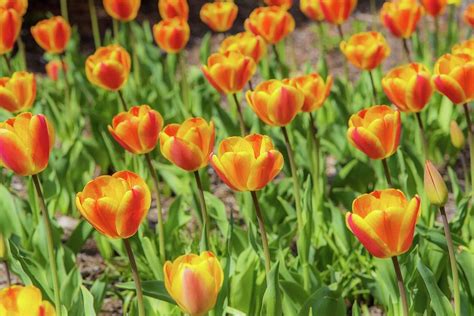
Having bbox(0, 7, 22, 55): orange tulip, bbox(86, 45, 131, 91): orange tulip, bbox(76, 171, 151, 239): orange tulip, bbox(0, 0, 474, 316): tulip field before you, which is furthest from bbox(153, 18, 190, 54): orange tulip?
bbox(76, 171, 151, 239): orange tulip

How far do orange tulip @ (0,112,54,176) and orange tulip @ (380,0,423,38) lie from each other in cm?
179

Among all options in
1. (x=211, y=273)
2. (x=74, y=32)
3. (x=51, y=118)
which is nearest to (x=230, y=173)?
(x=211, y=273)

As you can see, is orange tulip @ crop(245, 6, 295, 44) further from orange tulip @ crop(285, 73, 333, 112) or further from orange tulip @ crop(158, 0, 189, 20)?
orange tulip @ crop(285, 73, 333, 112)

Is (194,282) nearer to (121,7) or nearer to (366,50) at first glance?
(366,50)

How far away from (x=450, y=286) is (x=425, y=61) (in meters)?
1.99

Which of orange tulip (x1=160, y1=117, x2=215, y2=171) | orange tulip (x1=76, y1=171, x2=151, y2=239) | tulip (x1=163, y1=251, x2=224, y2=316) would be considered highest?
orange tulip (x1=76, y1=171, x2=151, y2=239)

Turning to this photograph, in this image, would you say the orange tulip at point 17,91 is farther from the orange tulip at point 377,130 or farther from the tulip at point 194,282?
the tulip at point 194,282

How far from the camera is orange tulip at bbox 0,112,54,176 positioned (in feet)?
6.24

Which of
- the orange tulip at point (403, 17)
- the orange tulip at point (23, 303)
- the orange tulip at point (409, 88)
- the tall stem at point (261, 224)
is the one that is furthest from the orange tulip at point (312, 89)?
the orange tulip at point (23, 303)

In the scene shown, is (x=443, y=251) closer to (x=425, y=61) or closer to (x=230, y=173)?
(x=230, y=173)

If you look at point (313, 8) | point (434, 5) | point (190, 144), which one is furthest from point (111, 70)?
point (434, 5)

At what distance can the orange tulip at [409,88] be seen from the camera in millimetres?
2440

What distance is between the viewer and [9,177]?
328cm

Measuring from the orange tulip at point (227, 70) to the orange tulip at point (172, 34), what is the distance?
629 mm
